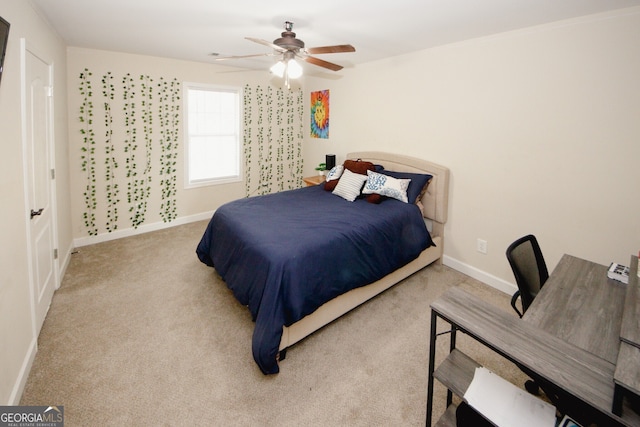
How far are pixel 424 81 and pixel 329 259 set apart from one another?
2.43m

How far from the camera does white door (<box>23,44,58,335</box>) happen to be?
216cm

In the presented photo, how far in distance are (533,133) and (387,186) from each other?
139 cm

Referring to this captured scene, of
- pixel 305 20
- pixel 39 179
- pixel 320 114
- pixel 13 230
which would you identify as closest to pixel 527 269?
pixel 305 20

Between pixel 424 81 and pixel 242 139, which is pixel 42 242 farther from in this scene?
pixel 424 81

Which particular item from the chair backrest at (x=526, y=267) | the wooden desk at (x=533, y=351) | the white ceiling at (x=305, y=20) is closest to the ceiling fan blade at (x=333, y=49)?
the white ceiling at (x=305, y=20)

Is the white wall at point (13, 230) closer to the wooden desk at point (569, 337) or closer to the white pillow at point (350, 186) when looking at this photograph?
the wooden desk at point (569, 337)

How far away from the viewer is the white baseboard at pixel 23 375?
169 centimetres

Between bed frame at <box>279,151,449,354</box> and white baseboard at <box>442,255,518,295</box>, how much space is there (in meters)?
0.13

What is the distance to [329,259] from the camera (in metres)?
2.32

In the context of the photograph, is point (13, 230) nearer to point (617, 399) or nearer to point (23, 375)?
point (23, 375)

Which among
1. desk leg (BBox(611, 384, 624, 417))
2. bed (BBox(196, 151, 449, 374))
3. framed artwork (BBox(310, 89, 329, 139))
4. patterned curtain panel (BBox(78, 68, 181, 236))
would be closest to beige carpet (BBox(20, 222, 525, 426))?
bed (BBox(196, 151, 449, 374))

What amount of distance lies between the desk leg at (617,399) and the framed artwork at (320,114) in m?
4.63

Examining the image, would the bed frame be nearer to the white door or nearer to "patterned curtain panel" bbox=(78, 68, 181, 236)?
the white door

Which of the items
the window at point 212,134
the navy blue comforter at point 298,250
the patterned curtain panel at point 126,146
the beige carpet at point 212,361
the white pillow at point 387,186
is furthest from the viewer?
the window at point 212,134
